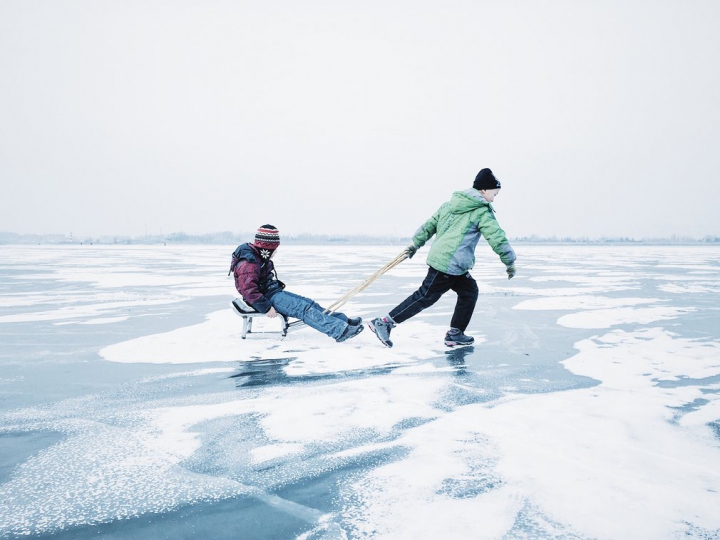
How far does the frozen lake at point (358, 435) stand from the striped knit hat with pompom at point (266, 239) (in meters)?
0.96

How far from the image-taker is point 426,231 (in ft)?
17.8

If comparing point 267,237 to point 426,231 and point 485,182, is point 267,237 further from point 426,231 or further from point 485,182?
point 485,182

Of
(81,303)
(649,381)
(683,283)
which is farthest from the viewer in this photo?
(683,283)

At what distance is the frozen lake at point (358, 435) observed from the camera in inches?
76.1

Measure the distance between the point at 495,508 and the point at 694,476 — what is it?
0.99m

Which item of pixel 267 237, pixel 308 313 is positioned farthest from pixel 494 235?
pixel 267 237

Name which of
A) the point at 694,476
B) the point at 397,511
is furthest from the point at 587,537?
the point at 694,476

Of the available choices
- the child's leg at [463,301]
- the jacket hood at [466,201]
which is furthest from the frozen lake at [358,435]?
the jacket hood at [466,201]

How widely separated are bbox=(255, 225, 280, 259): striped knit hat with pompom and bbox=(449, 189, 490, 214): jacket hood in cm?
177

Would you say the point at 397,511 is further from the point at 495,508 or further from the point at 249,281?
the point at 249,281

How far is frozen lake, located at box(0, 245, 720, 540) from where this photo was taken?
6.34ft

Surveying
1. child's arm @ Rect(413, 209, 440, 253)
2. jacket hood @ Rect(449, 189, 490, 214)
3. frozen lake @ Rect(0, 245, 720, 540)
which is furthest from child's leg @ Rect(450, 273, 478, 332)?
jacket hood @ Rect(449, 189, 490, 214)

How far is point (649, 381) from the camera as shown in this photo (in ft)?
12.6

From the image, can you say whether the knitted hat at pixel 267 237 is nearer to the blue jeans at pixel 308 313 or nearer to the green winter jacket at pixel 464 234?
the blue jeans at pixel 308 313
